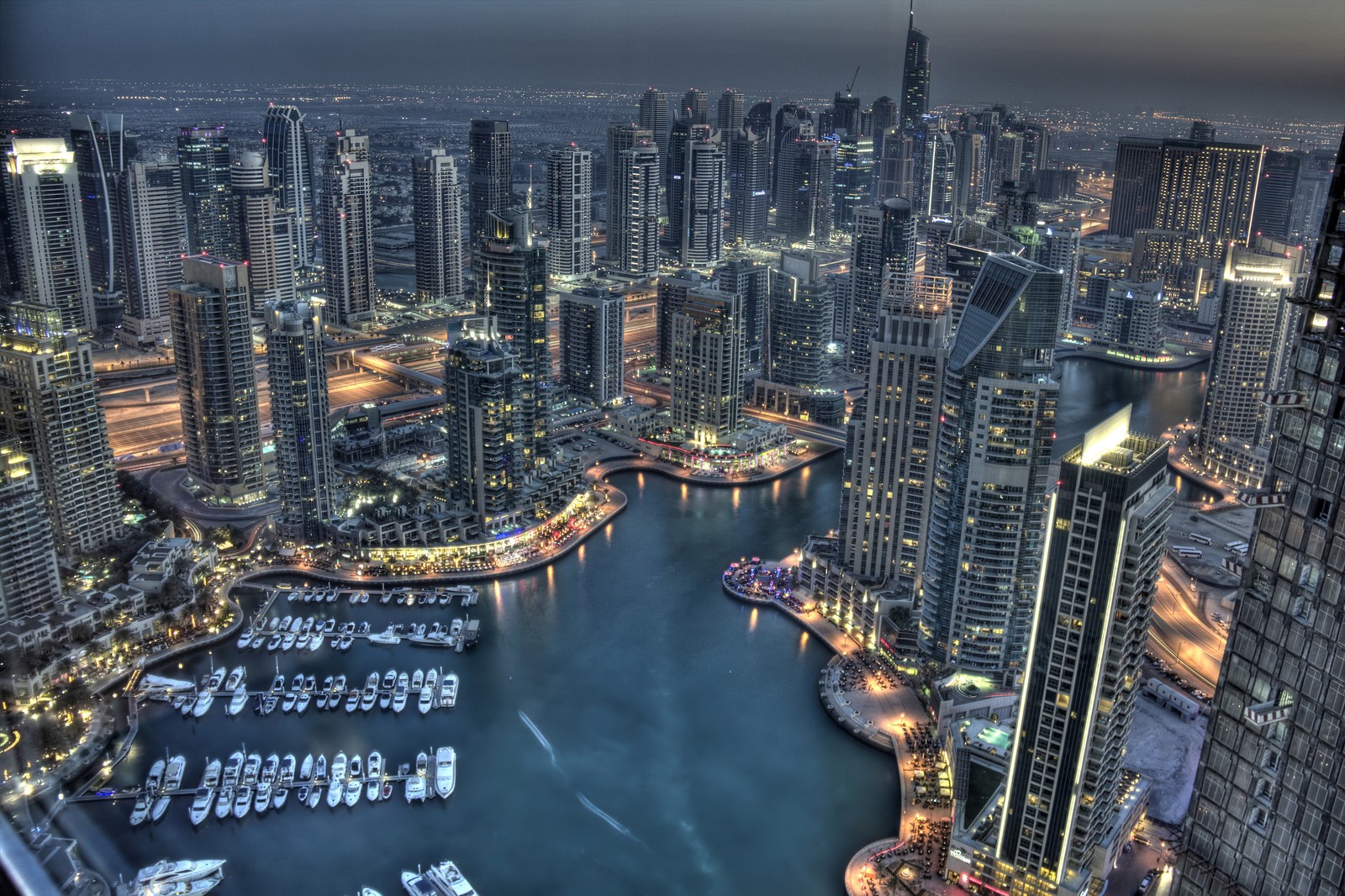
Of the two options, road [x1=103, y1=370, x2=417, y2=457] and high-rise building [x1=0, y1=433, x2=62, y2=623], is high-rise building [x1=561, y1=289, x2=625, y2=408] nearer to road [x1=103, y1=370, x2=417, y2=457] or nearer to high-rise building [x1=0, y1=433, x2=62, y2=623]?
road [x1=103, y1=370, x2=417, y2=457]

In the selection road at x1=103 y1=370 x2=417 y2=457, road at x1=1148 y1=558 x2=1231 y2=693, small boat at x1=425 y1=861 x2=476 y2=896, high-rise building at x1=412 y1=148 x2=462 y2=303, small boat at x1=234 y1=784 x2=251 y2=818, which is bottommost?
small boat at x1=425 y1=861 x2=476 y2=896

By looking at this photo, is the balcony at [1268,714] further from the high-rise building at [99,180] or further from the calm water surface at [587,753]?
the high-rise building at [99,180]

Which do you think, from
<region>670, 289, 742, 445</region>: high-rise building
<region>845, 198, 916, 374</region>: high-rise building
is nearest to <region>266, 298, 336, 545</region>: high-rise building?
<region>670, 289, 742, 445</region>: high-rise building

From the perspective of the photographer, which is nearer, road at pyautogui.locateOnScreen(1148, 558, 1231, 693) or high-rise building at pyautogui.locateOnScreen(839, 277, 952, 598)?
road at pyautogui.locateOnScreen(1148, 558, 1231, 693)

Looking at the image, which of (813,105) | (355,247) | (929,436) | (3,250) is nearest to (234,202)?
(355,247)

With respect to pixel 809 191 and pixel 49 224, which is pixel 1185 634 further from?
pixel 809 191

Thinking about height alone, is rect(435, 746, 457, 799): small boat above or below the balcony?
below
